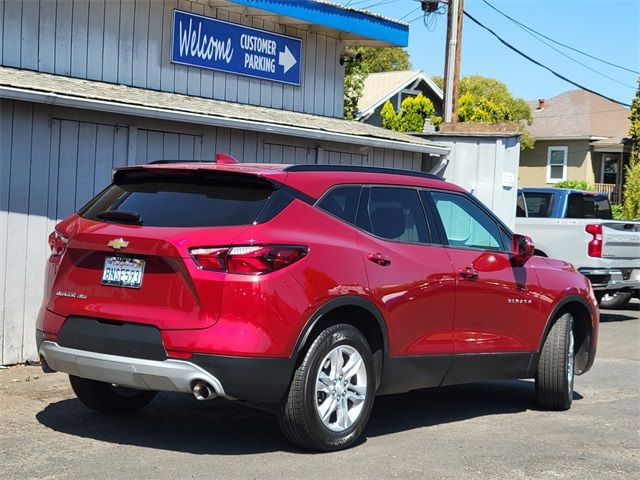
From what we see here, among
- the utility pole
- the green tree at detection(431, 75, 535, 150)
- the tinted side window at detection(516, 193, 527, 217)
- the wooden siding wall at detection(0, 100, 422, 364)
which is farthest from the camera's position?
the green tree at detection(431, 75, 535, 150)

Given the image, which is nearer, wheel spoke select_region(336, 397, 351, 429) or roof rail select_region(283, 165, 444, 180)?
wheel spoke select_region(336, 397, 351, 429)

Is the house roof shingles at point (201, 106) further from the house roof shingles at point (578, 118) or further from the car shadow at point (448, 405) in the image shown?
the house roof shingles at point (578, 118)

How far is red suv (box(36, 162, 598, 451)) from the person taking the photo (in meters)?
5.54

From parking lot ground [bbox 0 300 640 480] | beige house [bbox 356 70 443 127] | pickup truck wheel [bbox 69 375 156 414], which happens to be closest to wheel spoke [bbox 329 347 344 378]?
parking lot ground [bbox 0 300 640 480]

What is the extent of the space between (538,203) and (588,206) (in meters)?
0.87

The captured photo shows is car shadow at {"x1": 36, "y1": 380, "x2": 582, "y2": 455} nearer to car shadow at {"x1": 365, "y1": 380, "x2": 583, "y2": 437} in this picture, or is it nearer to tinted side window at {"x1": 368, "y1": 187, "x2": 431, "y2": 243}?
car shadow at {"x1": 365, "y1": 380, "x2": 583, "y2": 437}

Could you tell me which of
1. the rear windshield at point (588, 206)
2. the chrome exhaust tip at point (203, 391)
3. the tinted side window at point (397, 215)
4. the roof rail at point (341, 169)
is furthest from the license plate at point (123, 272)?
the rear windshield at point (588, 206)

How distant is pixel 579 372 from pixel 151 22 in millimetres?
6368

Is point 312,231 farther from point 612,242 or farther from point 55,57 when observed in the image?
point 612,242

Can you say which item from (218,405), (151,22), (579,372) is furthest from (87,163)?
(579,372)

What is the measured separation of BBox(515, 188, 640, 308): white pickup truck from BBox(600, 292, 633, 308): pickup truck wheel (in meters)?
1.42

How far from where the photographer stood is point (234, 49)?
12.5 meters

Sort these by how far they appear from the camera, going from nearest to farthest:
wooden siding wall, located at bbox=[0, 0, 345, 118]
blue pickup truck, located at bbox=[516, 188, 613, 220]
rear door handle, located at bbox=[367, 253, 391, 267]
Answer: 1. rear door handle, located at bbox=[367, 253, 391, 267]
2. wooden siding wall, located at bbox=[0, 0, 345, 118]
3. blue pickup truck, located at bbox=[516, 188, 613, 220]

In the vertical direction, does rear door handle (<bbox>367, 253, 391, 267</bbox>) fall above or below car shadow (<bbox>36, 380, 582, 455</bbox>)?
above
